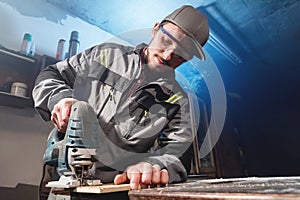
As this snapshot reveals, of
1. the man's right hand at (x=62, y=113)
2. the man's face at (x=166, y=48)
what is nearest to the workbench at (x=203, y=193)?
the man's right hand at (x=62, y=113)

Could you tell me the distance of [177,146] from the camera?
84 centimetres

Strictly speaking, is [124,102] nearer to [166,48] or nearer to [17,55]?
[166,48]

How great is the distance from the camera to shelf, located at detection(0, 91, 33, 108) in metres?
1.05

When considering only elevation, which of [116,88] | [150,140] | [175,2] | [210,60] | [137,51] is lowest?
[150,140]

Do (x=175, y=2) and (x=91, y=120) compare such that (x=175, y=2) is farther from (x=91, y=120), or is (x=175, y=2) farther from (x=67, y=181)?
(x=67, y=181)

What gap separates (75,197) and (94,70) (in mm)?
538

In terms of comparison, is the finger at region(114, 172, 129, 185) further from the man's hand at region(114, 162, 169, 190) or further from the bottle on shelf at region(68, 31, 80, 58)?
the bottle on shelf at region(68, 31, 80, 58)

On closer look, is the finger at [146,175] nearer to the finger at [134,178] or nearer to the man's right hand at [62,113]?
the finger at [134,178]

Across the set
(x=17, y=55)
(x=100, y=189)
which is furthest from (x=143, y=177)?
(x=17, y=55)

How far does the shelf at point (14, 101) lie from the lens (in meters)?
1.05

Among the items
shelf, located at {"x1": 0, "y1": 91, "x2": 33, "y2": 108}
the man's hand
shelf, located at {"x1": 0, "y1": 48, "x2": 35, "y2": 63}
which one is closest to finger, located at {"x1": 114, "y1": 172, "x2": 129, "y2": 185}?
the man's hand

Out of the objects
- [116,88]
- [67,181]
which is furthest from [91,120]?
[116,88]

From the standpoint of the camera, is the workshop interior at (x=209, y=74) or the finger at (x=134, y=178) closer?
the finger at (x=134, y=178)

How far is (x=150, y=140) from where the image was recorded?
89 cm
